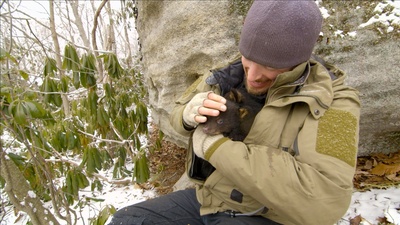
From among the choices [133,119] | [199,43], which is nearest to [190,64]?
[199,43]

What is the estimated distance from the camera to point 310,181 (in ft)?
3.38

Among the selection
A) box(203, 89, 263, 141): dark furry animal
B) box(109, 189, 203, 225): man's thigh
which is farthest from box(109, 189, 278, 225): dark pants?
box(203, 89, 263, 141): dark furry animal

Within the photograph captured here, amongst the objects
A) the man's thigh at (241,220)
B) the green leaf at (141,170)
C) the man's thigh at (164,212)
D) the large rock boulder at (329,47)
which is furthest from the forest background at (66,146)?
the man's thigh at (241,220)

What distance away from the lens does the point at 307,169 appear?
3.44ft

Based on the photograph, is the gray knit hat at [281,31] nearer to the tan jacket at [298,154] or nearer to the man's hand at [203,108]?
the tan jacket at [298,154]

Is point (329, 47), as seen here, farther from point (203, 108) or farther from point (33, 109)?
point (33, 109)

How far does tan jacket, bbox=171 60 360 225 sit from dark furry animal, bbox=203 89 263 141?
167 millimetres

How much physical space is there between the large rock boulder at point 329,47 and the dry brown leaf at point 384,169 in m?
0.19

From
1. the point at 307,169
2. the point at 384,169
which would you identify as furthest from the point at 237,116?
the point at 384,169

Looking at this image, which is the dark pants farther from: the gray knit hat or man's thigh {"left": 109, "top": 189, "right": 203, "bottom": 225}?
the gray knit hat

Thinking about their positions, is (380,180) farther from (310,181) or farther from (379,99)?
(310,181)

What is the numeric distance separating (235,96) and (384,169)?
203cm

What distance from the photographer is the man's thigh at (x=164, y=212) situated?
152 centimetres

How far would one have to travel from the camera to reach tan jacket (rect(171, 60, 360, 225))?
104cm
